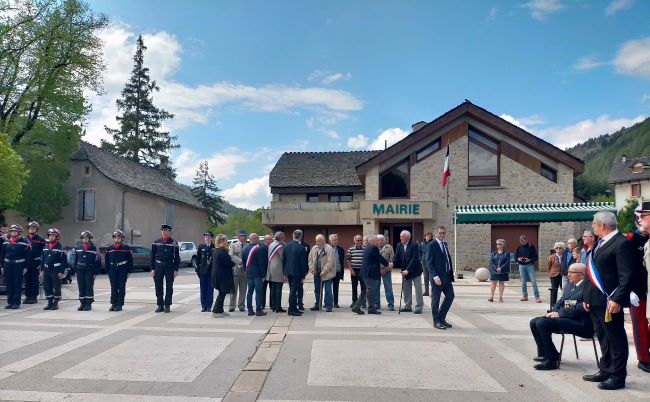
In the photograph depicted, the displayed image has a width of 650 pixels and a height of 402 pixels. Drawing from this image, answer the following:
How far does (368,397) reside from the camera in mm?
5438

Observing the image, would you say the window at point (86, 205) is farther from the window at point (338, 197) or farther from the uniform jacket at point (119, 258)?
the uniform jacket at point (119, 258)

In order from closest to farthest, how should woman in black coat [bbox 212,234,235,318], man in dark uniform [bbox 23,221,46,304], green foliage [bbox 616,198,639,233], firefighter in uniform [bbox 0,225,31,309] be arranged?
woman in black coat [bbox 212,234,235,318] < firefighter in uniform [bbox 0,225,31,309] < man in dark uniform [bbox 23,221,46,304] < green foliage [bbox 616,198,639,233]

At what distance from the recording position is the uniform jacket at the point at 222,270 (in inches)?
433

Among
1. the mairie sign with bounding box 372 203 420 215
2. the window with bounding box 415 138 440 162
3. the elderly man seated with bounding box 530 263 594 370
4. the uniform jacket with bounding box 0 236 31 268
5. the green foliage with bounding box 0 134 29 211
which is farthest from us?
the window with bounding box 415 138 440 162

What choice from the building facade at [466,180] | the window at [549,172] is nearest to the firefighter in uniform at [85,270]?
the building facade at [466,180]

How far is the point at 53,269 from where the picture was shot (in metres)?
11.9

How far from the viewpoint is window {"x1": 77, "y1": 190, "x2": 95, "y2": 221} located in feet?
112

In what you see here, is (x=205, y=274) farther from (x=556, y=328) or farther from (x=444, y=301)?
(x=556, y=328)

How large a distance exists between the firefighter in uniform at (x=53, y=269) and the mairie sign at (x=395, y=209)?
17.3 meters

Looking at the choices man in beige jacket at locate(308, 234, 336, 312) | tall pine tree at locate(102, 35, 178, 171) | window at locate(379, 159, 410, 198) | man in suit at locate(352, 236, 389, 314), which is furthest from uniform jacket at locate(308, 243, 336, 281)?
tall pine tree at locate(102, 35, 178, 171)

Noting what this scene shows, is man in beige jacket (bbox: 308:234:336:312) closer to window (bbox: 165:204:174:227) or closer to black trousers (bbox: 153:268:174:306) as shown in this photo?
black trousers (bbox: 153:268:174:306)

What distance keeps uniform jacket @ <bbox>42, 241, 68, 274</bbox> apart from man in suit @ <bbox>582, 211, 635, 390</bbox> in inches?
418

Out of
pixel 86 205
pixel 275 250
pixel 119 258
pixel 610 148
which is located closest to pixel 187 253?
pixel 86 205

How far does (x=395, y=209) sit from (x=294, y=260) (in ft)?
53.1
